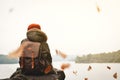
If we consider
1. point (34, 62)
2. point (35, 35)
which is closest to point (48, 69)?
point (34, 62)

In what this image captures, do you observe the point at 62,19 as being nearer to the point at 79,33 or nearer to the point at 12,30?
the point at 79,33

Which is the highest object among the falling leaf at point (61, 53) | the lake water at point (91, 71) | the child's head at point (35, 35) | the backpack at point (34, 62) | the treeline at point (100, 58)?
the child's head at point (35, 35)

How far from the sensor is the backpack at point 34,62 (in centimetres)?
222

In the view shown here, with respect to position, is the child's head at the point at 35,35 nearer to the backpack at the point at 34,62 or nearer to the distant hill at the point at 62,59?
the backpack at the point at 34,62

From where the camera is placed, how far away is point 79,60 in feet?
11.1

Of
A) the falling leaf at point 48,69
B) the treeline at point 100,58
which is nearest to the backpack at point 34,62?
the falling leaf at point 48,69

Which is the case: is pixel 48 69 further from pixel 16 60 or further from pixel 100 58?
pixel 100 58

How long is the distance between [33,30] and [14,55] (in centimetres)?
28

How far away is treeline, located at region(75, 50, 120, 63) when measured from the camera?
3377 millimetres

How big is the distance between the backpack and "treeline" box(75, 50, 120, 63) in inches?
45.3

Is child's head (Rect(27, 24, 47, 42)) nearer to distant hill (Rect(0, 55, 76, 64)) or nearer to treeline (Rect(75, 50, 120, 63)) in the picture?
distant hill (Rect(0, 55, 76, 64))

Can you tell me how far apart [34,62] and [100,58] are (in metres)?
1.34

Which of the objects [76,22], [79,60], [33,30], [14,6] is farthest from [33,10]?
[33,30]

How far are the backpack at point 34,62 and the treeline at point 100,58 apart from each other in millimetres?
1152
